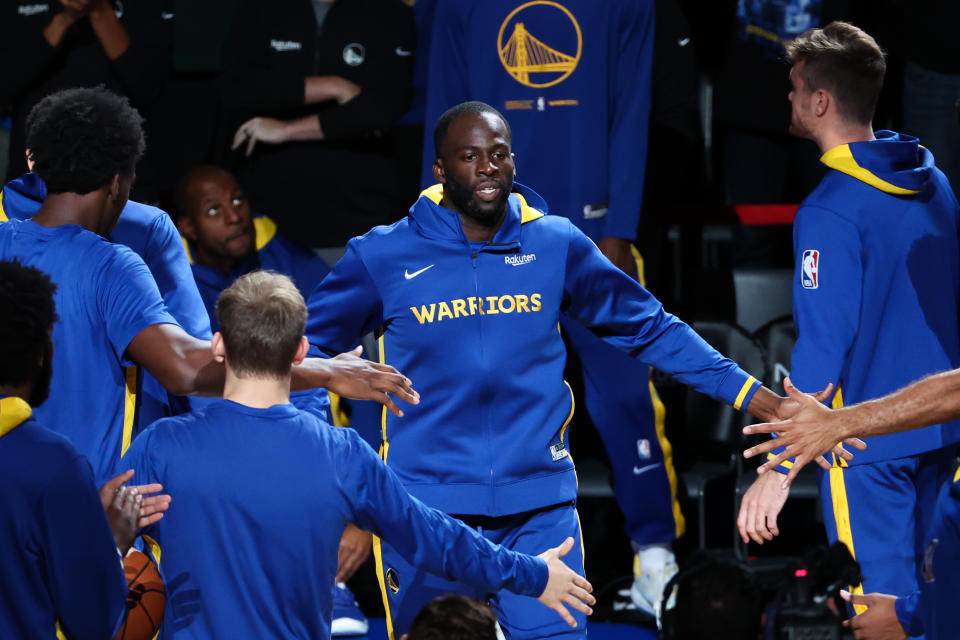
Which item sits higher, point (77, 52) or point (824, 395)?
point (77, 52)

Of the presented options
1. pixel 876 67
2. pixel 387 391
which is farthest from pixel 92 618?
pixel 876 67

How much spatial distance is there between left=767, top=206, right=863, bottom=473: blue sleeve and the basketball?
76.6 inches

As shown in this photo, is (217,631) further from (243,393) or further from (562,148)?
(562,148)

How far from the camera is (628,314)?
410cm

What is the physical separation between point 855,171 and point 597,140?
1569 millimetres

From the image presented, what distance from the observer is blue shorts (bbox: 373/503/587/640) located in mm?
3850

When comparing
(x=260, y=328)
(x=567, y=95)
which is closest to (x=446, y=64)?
(x=567, y=95)

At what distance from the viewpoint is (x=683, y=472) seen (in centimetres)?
585

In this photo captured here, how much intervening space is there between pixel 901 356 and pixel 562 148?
75.1 inches

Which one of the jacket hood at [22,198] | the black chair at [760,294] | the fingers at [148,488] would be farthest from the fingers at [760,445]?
the black chair at [760,294]

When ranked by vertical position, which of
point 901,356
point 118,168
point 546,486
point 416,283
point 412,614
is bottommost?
point 412,614

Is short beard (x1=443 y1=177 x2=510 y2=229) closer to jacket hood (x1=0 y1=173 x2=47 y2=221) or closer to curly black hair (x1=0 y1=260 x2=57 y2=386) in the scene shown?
jacket hood (x1=0 y1=173 x2=47 y2=221)

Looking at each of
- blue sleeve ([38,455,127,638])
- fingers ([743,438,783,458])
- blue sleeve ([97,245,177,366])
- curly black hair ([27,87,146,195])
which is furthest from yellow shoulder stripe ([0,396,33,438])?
fingers ([743,438,783,458])

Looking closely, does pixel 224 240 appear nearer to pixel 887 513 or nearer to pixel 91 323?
pixel 91 323
